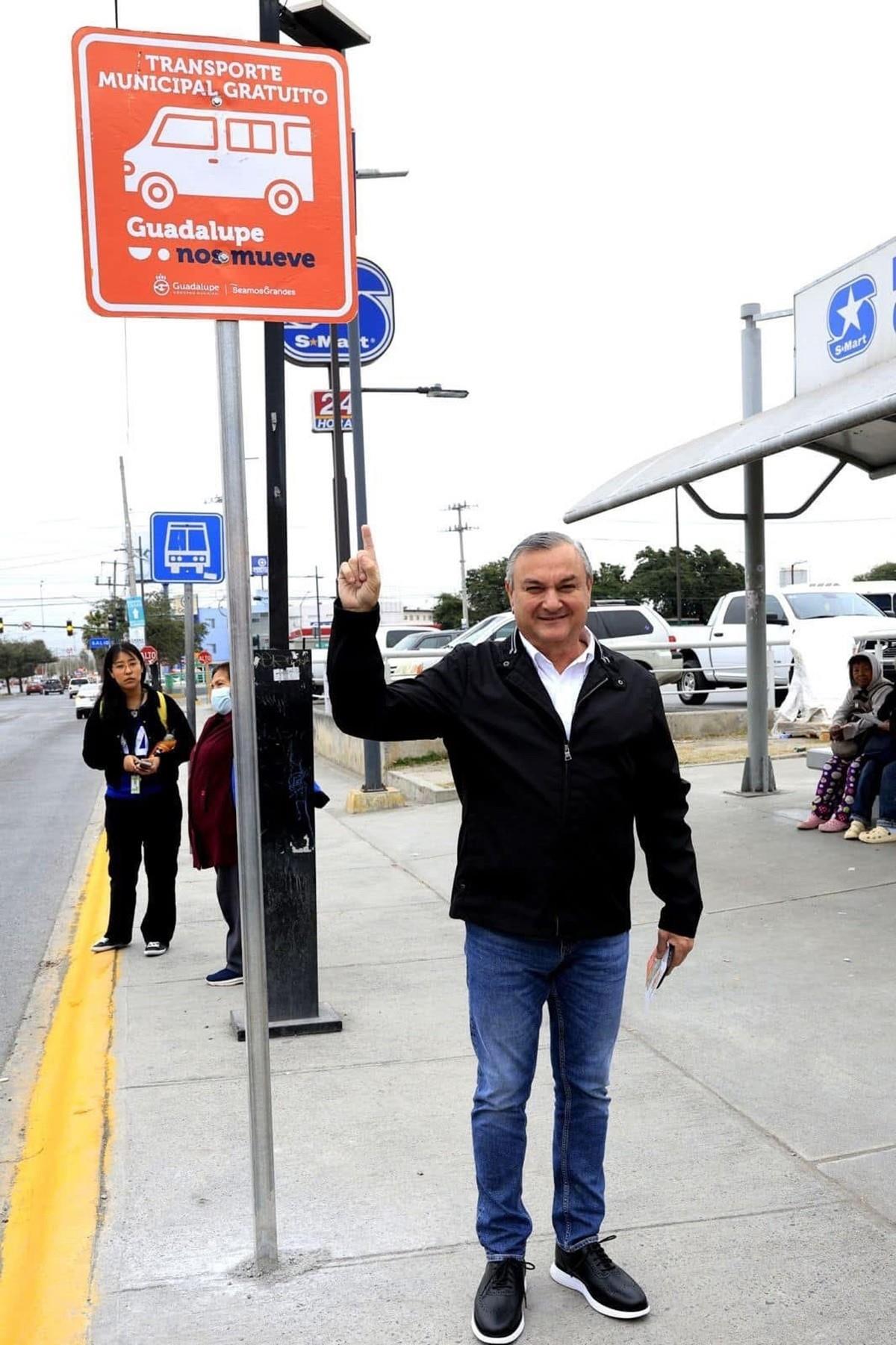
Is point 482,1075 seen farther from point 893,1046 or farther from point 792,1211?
point 893,1046

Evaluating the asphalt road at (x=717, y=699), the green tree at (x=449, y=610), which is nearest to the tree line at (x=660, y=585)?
the green tree at (x=449, y=610)

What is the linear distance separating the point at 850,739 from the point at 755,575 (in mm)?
2337

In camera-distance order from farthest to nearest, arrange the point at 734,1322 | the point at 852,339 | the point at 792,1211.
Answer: the point at 852,339 → the point at 792,1211 → the point at 734,1322

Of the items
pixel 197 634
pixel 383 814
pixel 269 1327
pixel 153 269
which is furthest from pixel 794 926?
pixel 197 634

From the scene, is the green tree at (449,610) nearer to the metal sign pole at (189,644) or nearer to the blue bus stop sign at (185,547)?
the metal sign pole at (189,644)

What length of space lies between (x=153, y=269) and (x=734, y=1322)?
2.95 metres

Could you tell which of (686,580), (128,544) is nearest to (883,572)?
(686,580)

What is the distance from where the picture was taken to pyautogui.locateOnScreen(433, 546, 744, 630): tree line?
76750 millimetres

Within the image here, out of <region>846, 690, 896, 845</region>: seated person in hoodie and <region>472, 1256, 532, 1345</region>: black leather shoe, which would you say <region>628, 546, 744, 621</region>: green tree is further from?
<region>472, 1256, 532, 1345</region>: black leather shoe

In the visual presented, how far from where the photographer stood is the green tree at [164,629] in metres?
76.5

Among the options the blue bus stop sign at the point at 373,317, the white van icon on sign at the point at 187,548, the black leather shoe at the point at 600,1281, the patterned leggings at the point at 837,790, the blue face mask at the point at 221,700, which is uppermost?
the blue bus stop sign at the point at 373,317

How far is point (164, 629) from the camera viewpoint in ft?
258

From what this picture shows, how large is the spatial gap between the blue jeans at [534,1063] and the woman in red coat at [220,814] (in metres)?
3.32

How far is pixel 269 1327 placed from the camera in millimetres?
3068
